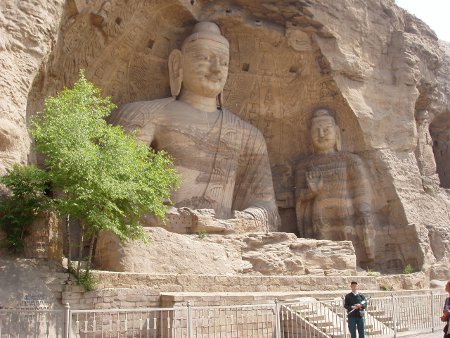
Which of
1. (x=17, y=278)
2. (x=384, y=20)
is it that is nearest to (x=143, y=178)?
(x=17, y=278)

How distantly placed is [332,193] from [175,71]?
4.82m

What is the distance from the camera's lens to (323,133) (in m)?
14.1

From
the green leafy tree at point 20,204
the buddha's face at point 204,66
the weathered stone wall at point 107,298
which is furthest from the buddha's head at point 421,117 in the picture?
the green leafy tree at point 20,204

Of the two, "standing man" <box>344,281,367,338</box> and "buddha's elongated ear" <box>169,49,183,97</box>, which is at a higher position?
"buddha's elongated ear" <box>169,49,183,97</box>

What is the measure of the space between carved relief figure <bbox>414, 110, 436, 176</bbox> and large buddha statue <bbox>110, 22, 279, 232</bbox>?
481 centimetres

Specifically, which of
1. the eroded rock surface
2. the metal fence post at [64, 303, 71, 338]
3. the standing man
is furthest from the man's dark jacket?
the metal fence post at [64, 303, 71, 338]

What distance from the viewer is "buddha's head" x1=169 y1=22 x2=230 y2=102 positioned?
12.7 metres

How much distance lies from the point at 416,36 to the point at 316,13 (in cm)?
384

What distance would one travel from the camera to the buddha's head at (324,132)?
1405 cm

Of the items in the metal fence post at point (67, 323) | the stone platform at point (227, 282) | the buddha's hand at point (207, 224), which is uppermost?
the buddha's hand at point (207, 224)

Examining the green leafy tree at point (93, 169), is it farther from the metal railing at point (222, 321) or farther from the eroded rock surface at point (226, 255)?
the metal railing at point (222, 321)

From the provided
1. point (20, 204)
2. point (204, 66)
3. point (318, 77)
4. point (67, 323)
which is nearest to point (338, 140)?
point (318, 77)

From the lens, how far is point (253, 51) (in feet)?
45.8

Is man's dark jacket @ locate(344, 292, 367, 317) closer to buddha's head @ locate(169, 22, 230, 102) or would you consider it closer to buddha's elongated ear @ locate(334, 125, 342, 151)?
buddha's head @ locate(169, 22, 230, 102)
